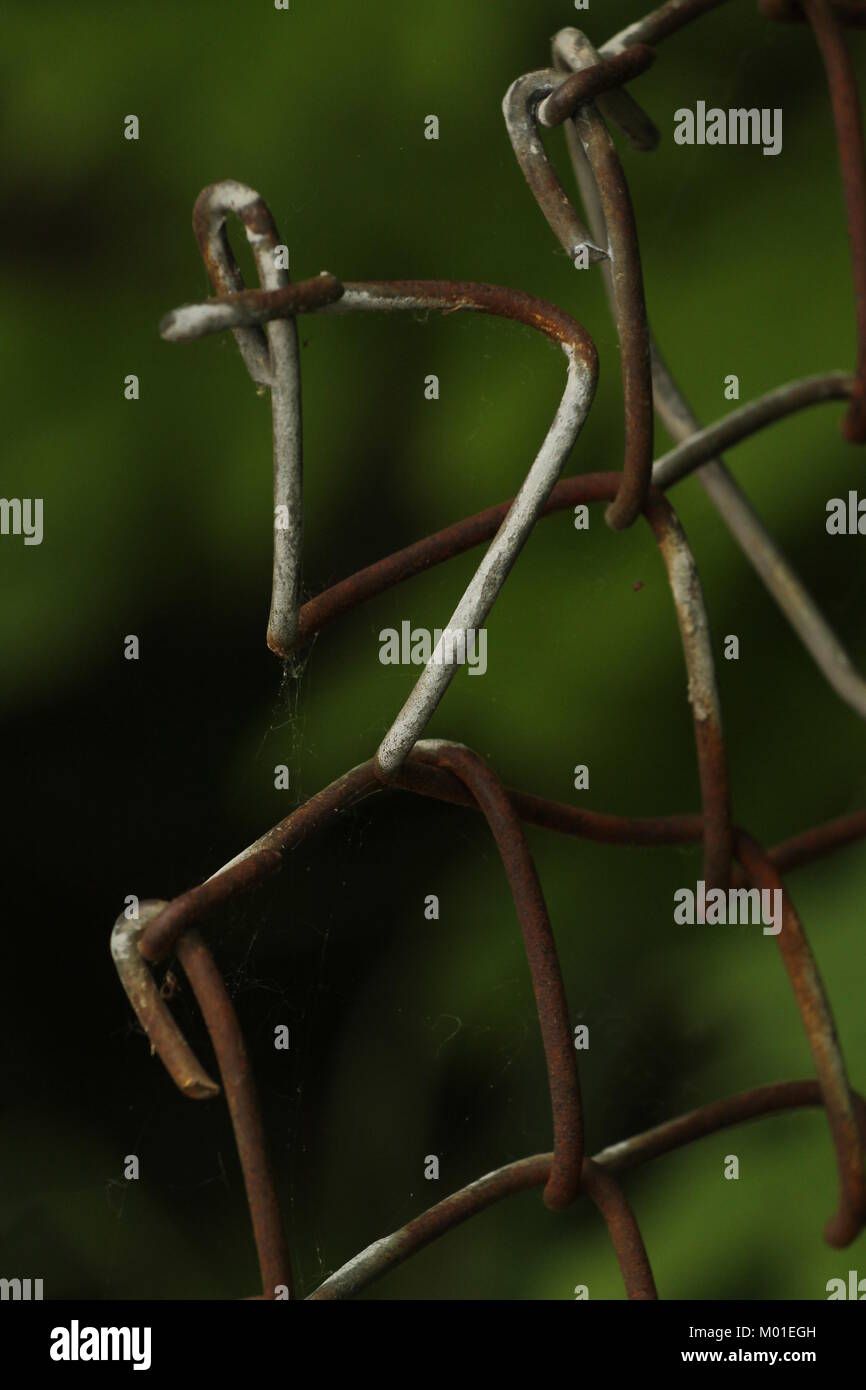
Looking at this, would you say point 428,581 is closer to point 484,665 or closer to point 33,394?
point 484,665

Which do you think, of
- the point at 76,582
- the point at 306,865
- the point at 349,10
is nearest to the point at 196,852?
the point at 306,865

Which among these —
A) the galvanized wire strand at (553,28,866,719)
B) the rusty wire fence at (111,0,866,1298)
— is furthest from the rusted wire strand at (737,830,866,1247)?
the galvanized wire strand at (553,28,866,719)

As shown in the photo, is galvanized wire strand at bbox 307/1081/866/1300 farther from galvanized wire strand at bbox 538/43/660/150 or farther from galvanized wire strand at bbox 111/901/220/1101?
galvanized wire strand at bbox 538/43/660/150

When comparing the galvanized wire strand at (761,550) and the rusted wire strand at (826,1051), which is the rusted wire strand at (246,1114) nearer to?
the rusted wire strand at (826,1051)

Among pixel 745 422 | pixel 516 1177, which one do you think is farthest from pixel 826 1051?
pixel 745 422
